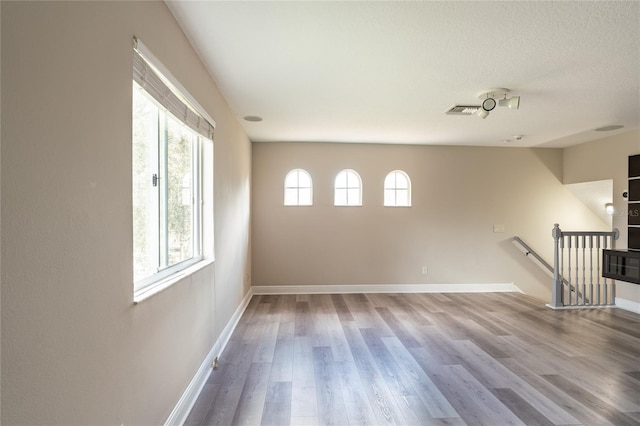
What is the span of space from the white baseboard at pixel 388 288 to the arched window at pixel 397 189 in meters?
1.45

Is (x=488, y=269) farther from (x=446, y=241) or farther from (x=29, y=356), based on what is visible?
(x=29, y=356)

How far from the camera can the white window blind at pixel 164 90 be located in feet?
4.72

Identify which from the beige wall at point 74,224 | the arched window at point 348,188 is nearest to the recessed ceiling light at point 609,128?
the arched window at point 348,188

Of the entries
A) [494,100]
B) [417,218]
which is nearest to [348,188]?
[417,218]

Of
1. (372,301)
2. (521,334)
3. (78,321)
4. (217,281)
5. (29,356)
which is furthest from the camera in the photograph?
(372,301)

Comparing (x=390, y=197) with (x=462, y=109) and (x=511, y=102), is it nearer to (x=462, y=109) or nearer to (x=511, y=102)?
(x=462, y=109)

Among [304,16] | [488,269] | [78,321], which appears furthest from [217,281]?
[488,269]

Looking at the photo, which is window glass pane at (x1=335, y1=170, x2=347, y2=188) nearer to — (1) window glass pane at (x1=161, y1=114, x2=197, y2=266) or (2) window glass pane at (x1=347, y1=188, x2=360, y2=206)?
(2) window glass pane at (x1=347, y1=188, x2=360, y2=206)

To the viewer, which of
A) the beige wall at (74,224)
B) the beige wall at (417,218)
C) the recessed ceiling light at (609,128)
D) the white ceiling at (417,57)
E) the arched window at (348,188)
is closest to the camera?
the beige wall at (74,224)

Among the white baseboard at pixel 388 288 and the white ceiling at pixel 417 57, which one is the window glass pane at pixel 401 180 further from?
the white baseboard at pixel 388 288

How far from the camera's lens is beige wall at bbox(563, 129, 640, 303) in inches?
168

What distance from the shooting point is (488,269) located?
17.7 ft

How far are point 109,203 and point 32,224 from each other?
0.38m

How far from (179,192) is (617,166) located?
5834mm
